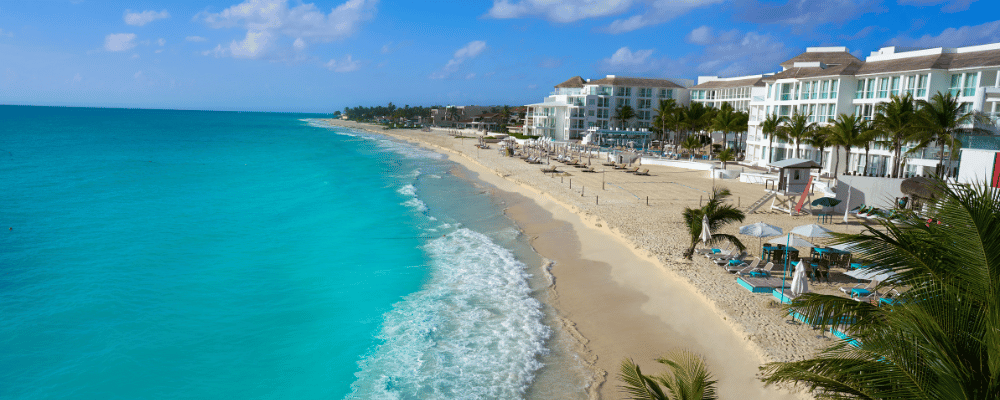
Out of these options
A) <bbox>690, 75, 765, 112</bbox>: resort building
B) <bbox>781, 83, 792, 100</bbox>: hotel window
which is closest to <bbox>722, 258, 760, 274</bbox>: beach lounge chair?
<bbox>781, 83, 792, 100</bbox>: hotel window

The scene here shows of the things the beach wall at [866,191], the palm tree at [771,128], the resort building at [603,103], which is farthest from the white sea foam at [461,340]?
the resort building at [603,103]

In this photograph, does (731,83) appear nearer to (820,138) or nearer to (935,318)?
(820,138)

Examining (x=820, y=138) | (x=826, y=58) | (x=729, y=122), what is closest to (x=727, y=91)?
(x=826, y=58)

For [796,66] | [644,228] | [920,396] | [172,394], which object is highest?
[796,66]

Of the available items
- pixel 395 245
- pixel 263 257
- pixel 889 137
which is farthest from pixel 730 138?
pixel 263 257

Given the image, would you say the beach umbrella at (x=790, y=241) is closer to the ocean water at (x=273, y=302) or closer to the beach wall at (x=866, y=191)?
the ocean water at (x=273, y=302)

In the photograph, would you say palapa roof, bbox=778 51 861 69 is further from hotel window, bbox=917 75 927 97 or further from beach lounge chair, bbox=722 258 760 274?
beach lounge chair, bbox=722 258 760 274

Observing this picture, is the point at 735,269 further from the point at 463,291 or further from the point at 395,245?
the point at 395,245
